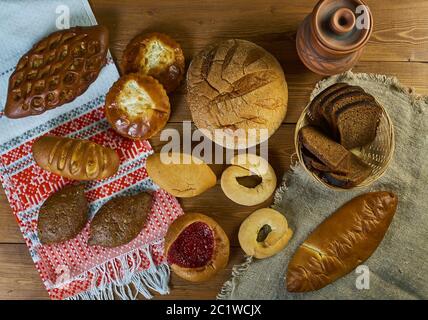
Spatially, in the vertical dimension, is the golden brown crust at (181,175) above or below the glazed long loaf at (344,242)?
above

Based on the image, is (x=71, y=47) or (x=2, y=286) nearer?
(x=71, y=47)

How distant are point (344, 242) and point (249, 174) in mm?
353

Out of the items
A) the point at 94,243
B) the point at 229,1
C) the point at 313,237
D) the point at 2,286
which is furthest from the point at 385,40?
the point at 2,286

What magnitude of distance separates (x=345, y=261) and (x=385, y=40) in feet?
2.30

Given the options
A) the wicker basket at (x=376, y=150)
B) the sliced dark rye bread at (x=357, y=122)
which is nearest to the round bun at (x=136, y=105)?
the wicker basket at (x=376, y=150)

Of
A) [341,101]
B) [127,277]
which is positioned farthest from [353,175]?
[127,277]

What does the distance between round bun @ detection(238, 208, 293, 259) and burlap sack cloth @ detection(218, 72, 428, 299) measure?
5cm

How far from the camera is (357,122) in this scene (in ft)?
4.20

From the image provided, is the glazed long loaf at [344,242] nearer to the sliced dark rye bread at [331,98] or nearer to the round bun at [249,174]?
the round bun at [249,174]

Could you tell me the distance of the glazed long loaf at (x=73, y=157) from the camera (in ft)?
4.54

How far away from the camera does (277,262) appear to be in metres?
1.50

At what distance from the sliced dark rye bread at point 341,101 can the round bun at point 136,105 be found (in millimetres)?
483

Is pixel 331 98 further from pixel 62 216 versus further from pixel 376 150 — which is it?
pixel 62 216
